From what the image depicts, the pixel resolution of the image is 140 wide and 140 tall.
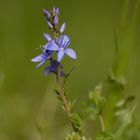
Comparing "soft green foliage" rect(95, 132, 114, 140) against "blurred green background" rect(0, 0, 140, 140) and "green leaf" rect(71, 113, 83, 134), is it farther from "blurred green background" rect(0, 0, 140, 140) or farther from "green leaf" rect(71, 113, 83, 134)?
"blurred green background" rect(0, 0, 140, 140)

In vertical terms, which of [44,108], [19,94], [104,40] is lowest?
[44,108]

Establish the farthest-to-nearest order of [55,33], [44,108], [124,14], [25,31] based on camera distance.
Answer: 1. [25,31]
2. [44,108]
3. [124,14]
4. [55,33]

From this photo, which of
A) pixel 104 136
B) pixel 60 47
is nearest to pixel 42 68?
pixel 104 136

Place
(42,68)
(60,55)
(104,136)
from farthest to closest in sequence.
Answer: (42,68)
(104,136)
(60,55)

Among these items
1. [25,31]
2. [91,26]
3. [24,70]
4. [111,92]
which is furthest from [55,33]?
[91,26]

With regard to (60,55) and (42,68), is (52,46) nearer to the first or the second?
(60,55)

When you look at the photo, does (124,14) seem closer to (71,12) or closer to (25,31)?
(25,31)

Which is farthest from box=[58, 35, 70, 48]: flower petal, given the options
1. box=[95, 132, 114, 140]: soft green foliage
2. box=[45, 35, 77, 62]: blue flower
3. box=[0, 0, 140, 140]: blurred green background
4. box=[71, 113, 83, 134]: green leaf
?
box=[0, 0, 140, 140]: blurred green background

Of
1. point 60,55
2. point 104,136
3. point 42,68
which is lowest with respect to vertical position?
point 104,136

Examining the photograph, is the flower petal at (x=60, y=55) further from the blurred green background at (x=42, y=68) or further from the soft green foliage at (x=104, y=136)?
the blurred green background at (x=42, y=68)

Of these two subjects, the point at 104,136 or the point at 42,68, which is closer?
the point at 104,136
